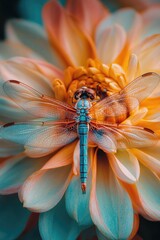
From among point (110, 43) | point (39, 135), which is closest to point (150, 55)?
point (110, 43)

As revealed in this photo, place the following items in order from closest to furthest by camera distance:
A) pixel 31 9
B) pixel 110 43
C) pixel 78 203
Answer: pixel 78 203 → pixel 110 43 → pixel 31 9

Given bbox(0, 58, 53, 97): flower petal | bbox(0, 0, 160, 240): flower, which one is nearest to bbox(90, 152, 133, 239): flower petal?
bbox(0, 0, 160, 240): flower

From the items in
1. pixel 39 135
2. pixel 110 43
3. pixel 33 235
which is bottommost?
pixel 33 235

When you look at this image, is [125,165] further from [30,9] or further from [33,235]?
[30,9]

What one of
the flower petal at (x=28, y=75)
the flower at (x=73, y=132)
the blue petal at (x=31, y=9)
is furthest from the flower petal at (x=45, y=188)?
the blue petal at (x=31, y=9)

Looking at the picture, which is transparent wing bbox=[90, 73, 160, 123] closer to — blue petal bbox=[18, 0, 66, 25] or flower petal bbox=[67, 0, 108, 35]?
flower petal bbox=[67, 0, 108, 35]

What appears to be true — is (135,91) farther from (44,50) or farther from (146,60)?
(44,50)

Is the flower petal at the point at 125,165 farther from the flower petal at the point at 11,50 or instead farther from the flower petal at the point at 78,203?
the flower petal at the point at 11,50
